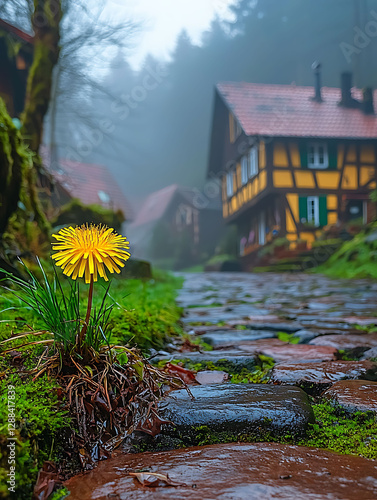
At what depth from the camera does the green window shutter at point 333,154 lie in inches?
749

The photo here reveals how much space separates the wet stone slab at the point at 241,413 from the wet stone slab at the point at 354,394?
0.13m

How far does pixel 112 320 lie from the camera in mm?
2324

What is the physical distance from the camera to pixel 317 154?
1906 centimetres

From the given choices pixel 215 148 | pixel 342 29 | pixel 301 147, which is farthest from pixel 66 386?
pixel 342 29

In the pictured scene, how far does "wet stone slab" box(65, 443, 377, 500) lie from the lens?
1.09 metres

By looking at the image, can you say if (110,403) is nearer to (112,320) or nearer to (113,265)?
(113,265)

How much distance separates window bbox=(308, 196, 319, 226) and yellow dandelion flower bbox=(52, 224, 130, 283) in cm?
1782

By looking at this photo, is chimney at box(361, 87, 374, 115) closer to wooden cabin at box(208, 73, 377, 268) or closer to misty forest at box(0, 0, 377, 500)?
wooden cabin at box(208, 73, 377, 268)

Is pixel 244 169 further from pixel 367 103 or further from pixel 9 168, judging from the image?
pixel 9 168

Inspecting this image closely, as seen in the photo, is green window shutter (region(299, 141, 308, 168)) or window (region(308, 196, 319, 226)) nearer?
window (region(308, 196, 319, 226))

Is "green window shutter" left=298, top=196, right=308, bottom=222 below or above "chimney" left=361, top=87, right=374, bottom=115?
below

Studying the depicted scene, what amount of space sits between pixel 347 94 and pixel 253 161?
5781mm

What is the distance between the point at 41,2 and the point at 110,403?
780cm

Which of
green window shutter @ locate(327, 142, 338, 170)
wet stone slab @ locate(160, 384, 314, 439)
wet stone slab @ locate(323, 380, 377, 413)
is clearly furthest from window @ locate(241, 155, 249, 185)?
wet stone slab @ locate(160, 384, 314, 439)
